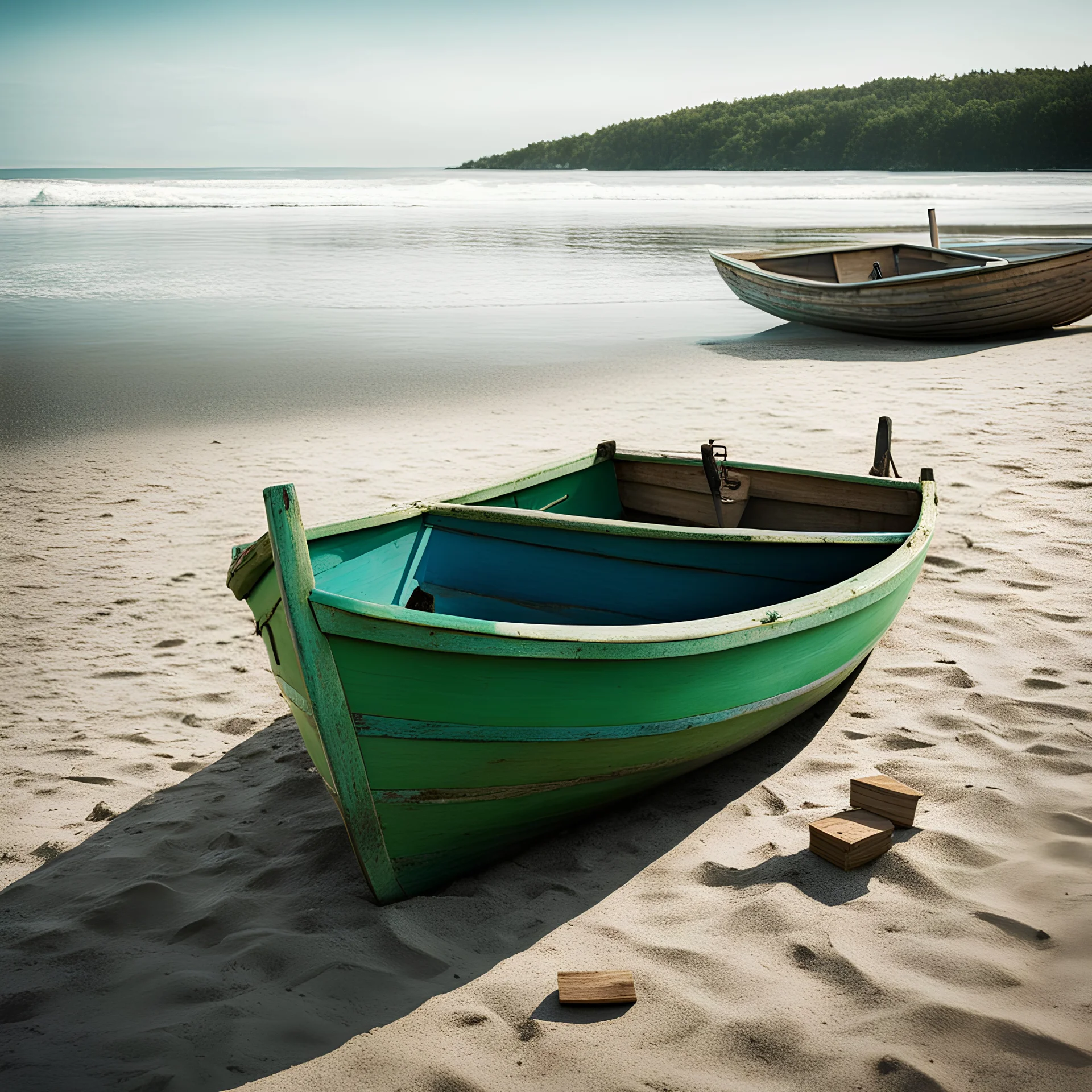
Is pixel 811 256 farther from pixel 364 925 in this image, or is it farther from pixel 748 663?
pixel 364 925

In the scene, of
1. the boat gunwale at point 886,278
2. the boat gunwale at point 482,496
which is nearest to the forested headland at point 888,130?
the boat gunwale at point 886,278

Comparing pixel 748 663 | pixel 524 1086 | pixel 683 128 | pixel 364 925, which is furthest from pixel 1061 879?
pixel 683 128

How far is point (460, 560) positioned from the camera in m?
3.68

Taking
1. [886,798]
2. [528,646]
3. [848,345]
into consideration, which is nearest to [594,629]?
[528,646]

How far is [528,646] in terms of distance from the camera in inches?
98.2

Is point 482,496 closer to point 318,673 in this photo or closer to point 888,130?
point 318,673

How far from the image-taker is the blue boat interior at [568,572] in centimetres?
357

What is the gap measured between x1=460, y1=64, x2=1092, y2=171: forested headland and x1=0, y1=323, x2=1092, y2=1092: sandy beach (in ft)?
295

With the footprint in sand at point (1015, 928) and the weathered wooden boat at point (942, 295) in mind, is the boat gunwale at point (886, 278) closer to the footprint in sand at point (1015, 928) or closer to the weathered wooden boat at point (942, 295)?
the weathered wooden boat at point (942, 295)

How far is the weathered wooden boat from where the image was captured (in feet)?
36.4

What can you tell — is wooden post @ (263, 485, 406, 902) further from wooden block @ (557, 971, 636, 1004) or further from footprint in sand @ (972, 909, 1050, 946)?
footprint in sand @ (972, 909, 1050, 946)

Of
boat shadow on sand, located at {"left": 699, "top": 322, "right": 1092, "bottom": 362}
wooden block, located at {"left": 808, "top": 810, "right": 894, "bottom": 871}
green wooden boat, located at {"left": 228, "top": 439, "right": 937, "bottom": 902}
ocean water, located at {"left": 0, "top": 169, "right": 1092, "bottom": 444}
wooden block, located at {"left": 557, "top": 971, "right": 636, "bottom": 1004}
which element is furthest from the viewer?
boat shadow on sand, located at {"left": 699, "top": 322, "right": 1092, "bottom": 362}

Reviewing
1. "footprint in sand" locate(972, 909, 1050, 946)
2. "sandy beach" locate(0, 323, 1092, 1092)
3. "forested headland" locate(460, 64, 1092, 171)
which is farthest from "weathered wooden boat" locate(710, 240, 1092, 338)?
"forested headland" locate(460, 64, 1092, 171)

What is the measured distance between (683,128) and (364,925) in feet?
360
